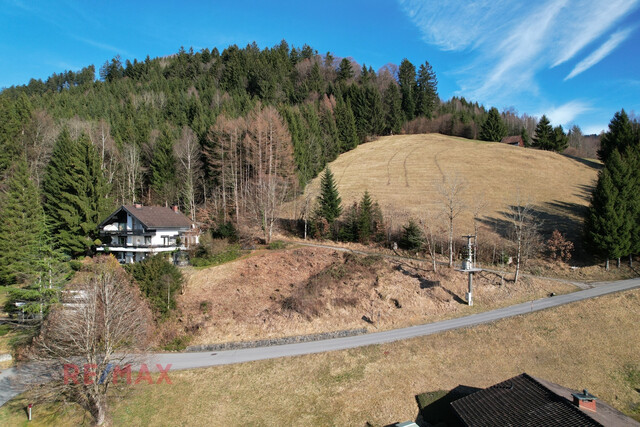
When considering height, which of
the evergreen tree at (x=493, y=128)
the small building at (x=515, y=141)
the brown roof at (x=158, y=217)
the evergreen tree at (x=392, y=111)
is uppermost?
the evergreen tree at (x=392, y=111)

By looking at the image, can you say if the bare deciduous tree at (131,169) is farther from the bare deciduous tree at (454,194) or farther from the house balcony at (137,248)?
the bare deciduous tree at (454,194)

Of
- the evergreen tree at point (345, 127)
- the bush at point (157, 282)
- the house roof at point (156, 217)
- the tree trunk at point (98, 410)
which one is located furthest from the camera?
the evergreen tree at point (345, 127)

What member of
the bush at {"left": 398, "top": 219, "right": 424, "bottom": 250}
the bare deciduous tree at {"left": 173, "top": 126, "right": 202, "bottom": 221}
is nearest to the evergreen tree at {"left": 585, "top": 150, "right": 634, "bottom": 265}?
the bush at {"left": 398, "top": 219, "right": 424, "bottom": 250}

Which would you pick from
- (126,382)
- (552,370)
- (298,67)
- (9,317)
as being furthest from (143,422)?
(298,67)

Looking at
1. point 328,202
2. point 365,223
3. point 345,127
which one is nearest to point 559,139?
point 345,127

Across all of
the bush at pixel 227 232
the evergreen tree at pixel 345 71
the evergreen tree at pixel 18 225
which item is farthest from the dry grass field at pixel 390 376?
the evergreen tree at pixel 345 71

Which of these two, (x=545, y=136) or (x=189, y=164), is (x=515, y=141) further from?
(x=189, y=164)
